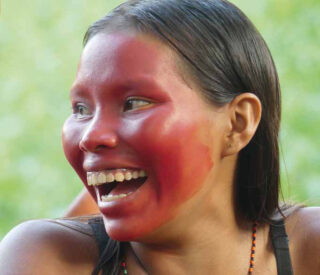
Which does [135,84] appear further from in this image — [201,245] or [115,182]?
[201,245]

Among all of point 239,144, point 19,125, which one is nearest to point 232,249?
point 239,144

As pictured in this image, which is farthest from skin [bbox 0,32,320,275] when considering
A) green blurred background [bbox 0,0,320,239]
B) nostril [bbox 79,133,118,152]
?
green blurred background [bbox 0,0,320,239]

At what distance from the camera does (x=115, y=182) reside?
60.5 inches

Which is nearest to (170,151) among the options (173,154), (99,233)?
(173,154)

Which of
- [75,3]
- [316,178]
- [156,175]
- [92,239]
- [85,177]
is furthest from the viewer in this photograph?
[75,3]

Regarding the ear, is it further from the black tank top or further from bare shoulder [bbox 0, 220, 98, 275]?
bare shoulder [bbox 0, 220, 98, 275]

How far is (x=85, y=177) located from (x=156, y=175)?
0.19 metres

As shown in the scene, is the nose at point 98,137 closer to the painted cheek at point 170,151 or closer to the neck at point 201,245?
the painted cheek at point 170,151

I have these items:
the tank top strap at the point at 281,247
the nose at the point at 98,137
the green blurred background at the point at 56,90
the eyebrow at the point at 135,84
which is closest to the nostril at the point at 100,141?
the nose at the point at 98,137

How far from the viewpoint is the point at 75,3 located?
12.0 feet

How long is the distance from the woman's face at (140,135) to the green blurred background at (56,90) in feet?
6.25

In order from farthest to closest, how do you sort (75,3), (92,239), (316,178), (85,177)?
(75,3)
(316,178)
(92,239)
(85,177)

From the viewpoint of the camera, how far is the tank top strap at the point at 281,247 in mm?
1764

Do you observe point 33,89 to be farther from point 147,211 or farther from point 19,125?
point 147,211
